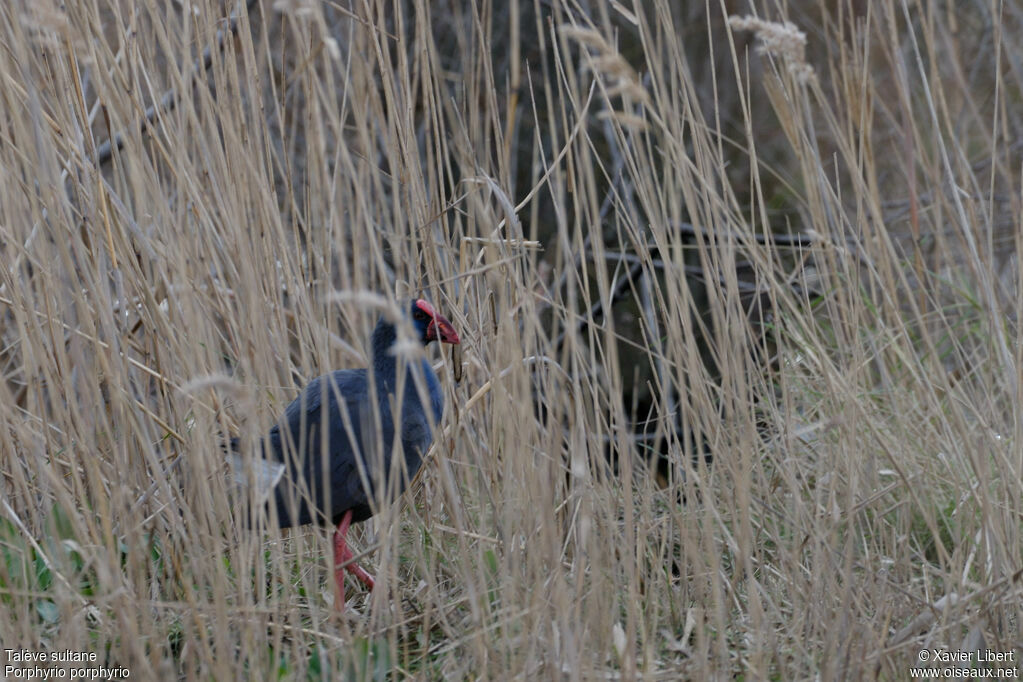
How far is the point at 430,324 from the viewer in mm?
1939

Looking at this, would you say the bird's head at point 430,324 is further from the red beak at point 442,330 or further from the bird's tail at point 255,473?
the bird's tail at point 255,473

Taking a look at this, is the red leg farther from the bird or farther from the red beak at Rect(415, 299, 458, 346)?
the red beak at Rect(415, 299, 458, 346)

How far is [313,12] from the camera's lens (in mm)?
1256

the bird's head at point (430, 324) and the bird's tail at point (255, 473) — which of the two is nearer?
the bird's tail at point (255, 473)

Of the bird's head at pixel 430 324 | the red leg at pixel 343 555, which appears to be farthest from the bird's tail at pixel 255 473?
the bird's head at pixel 430 324

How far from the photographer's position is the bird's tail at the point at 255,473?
4.36 feet

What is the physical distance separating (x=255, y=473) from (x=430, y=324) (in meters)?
0.66

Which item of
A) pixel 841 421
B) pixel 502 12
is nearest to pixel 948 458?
pixel 841 421

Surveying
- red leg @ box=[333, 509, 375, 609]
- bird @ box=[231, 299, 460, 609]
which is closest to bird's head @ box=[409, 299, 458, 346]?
bird @ box=[231, 299, 460, 609]

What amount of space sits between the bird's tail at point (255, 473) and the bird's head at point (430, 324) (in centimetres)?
39

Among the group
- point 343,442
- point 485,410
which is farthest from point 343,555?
point 485,410

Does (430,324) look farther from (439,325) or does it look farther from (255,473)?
(255,473)

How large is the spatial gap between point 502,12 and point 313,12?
3.49 m

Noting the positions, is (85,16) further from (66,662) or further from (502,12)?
(502,12)
